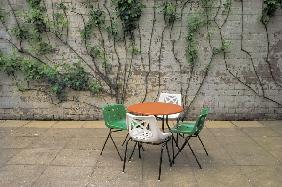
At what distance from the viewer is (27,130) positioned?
6.80 m

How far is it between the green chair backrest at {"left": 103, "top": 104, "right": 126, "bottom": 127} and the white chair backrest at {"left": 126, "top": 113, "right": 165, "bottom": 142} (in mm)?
764

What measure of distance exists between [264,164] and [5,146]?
4076mm

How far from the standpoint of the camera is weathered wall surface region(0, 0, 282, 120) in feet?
24.1

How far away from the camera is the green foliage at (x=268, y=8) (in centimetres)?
713

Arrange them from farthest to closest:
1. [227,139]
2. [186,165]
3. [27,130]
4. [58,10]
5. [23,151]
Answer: [58,10], [27,130], [227,139], [23,151], [186,165]

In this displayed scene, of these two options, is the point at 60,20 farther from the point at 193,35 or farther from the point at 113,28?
the point at 193,35

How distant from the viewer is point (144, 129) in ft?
14.7

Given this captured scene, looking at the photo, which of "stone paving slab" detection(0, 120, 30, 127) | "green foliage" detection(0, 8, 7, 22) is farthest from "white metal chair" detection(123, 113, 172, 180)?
"green foliage" detection(0, 8, 7, 22)

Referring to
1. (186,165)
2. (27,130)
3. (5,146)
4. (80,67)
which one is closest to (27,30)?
(80,67)

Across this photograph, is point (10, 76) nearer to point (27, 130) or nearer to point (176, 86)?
point (27, 130)

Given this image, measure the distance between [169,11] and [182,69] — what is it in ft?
4.07

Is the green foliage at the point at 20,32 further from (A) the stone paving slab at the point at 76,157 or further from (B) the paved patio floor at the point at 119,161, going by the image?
(A) the stone paving slab at the point at 76,157

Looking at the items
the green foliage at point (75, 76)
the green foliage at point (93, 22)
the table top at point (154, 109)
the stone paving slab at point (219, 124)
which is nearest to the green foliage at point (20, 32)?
the green foliage at point (75, 76)

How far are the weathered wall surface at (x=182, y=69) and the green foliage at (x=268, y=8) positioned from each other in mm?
102
